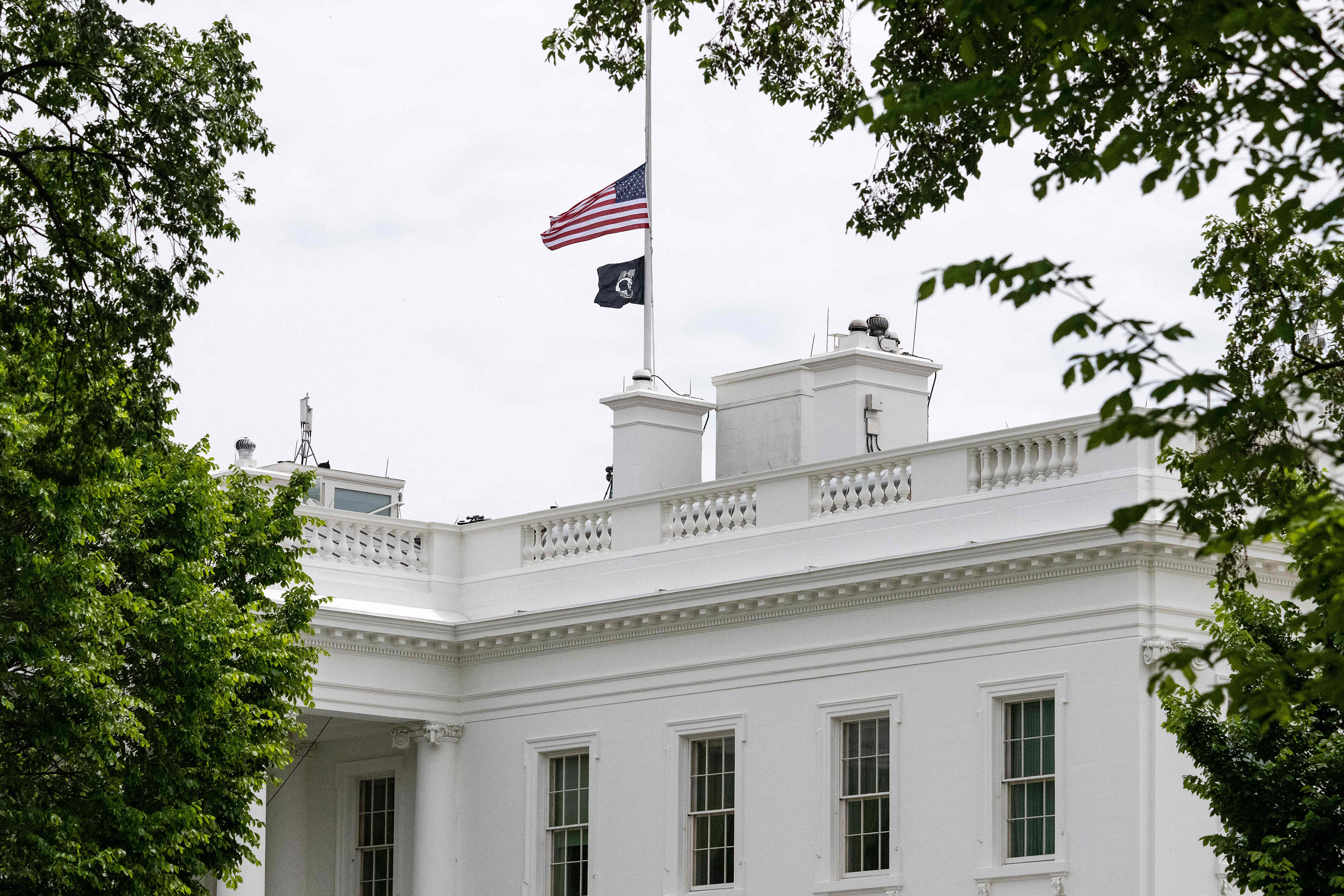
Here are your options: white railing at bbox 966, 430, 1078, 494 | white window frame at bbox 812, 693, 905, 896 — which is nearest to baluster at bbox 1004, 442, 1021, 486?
white railing at bbox 966, 430, 1078, 494

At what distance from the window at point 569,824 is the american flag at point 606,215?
8.07m

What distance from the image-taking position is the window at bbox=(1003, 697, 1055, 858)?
2591cm

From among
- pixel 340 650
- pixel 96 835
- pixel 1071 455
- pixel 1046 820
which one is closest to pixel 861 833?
pixel 1046 820

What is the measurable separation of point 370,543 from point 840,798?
24.9 ft

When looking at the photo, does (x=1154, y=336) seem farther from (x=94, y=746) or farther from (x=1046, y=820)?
(x=1046, y=820)

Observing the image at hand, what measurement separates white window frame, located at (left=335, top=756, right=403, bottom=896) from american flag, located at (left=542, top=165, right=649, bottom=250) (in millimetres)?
7819

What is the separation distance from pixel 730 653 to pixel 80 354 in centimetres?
1509

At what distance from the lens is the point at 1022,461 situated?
26.8 metres

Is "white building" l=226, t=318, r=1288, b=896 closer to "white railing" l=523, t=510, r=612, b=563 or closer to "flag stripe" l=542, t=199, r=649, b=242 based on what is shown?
"white railing" l=523, t=510, r=612, b=563

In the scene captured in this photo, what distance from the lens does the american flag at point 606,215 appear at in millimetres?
35281

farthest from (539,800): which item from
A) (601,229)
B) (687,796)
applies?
(601,229)

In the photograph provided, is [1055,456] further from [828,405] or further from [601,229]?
[601,229]

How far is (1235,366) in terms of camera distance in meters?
16.6

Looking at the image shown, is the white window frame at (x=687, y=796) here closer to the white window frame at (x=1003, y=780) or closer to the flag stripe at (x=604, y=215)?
the white window frame at (x=1003, y=780)
